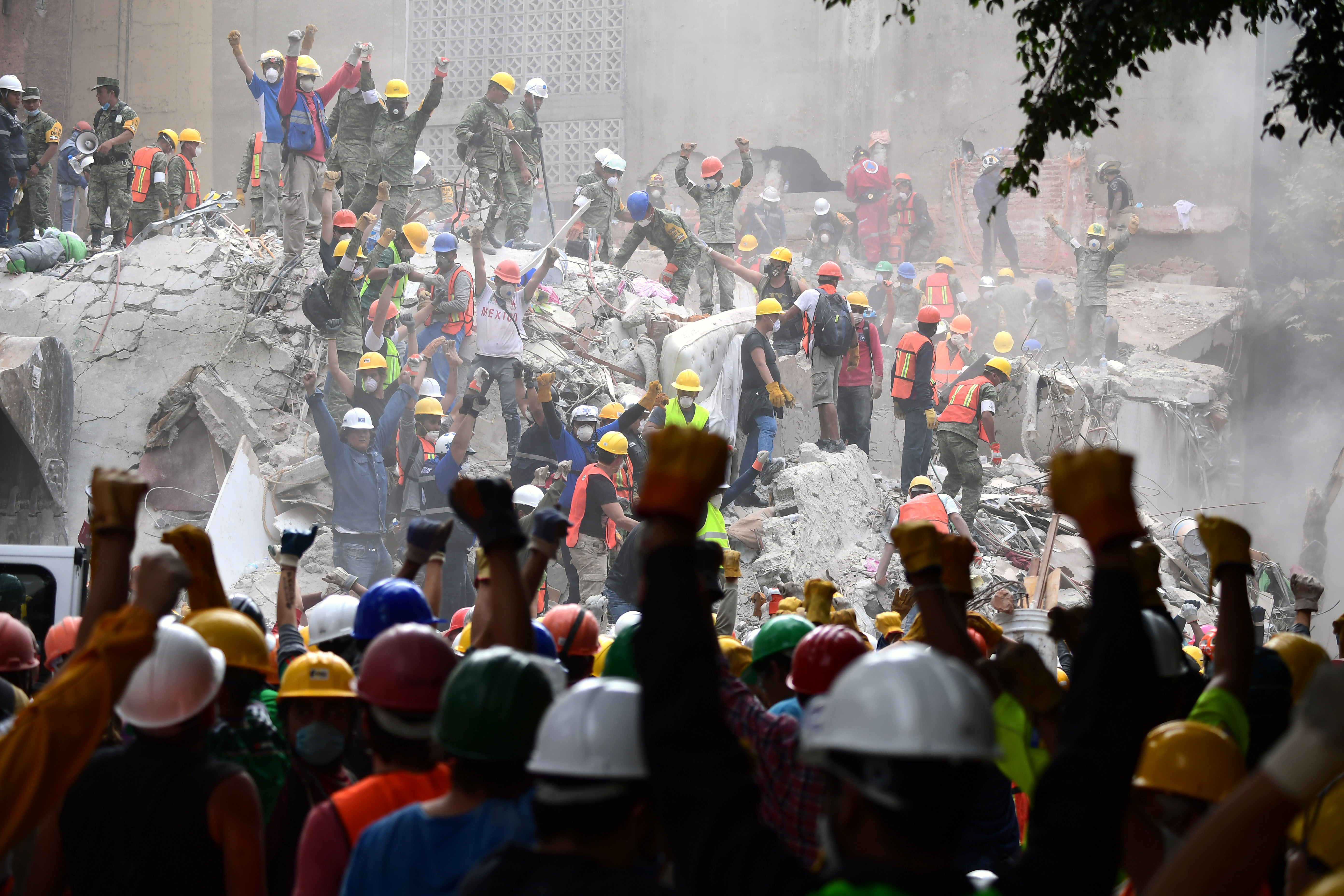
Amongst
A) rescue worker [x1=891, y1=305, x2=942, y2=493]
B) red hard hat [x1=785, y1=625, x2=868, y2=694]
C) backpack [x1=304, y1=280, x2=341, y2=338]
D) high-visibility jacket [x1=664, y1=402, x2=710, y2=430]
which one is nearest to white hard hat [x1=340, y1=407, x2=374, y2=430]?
backpack [x1=304, y1=280, x2=341, y2=338]

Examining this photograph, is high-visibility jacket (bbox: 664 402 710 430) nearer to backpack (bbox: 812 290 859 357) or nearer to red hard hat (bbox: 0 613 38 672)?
backpack (bbox: 812 290 859 357)

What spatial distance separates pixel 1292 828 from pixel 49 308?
13.6 m

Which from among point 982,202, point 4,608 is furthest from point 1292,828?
point 982,202

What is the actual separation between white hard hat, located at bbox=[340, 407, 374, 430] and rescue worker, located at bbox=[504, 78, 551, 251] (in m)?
4.83

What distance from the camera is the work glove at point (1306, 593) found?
5.25 m

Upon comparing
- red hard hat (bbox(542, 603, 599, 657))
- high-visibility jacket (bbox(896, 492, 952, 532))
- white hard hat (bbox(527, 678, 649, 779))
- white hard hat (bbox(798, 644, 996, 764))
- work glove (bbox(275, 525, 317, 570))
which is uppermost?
white hard hat (bbox(798, 644, 996, 764))

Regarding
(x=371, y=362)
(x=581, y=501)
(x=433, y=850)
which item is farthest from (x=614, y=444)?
(x=433, y=850)

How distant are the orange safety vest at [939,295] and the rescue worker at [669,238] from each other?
6.38 m

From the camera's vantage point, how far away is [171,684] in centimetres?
218

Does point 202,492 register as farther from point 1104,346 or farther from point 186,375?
point 1104,346

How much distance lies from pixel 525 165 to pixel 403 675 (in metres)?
12.3

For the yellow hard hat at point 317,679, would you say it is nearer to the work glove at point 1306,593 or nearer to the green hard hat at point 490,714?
the green hard hat at point 490,714

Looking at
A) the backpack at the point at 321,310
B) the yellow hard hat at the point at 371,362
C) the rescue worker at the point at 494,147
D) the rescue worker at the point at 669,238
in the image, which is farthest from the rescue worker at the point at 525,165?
the yellow hard hat at the point at 371,362

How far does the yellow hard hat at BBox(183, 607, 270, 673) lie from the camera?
269 centimetres
